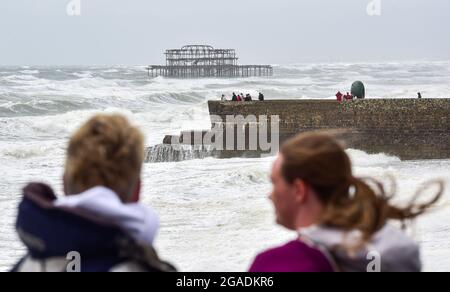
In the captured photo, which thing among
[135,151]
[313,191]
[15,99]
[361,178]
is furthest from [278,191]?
[15,99]

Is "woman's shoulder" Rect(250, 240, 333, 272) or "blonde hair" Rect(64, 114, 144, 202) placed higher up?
"blonde hair" Rect(64, 114, 144, 202)

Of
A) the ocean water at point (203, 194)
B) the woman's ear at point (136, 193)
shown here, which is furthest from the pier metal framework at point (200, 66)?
the woman's ear at point (136, 193)

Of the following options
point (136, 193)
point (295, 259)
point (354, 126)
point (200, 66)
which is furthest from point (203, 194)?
point (200, 66)

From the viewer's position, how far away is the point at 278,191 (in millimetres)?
1730

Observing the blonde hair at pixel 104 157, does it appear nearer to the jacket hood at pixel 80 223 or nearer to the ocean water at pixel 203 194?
the jacket hood at pixel 80 223

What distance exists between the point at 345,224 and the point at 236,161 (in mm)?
15979

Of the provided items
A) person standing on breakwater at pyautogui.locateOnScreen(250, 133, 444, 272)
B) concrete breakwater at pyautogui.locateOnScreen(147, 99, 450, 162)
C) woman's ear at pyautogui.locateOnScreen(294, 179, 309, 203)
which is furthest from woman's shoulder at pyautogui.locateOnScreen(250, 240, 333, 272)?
concrete breakwater at pyautogui.locateOnScreen(147, 99, 450, 162)

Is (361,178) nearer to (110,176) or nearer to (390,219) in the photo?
(390,219)

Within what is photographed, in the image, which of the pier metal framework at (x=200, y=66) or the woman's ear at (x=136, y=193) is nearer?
the woman's ear at (x=136, y=193)

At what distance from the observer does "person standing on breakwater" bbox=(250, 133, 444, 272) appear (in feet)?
5.33

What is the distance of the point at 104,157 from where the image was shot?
1.64 m

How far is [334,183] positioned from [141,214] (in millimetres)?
429

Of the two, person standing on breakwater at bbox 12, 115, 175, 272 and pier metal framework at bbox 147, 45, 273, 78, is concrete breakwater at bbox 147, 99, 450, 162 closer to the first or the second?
person standing on breakwater at bbox 12, 115, 175, 272

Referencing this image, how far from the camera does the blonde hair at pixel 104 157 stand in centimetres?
164
